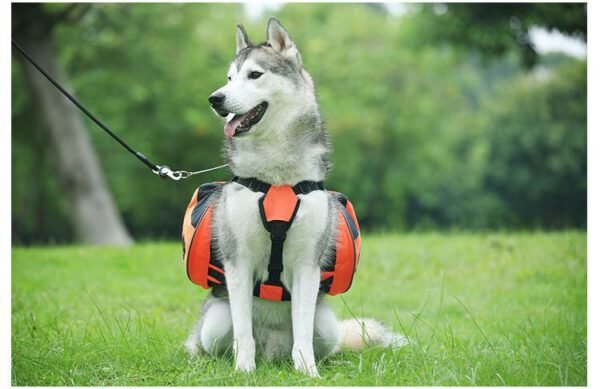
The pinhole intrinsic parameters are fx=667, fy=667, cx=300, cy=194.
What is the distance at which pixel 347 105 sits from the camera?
83.2 feet

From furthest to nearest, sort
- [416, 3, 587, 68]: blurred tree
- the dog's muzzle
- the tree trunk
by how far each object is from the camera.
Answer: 1. the tree trunk
2. [416, 3, 587, 68]: blurred tree
3. the dog's muzzle

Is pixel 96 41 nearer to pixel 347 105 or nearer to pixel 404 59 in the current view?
pixel 347 105

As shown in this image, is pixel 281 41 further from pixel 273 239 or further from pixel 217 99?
pixel 273 239

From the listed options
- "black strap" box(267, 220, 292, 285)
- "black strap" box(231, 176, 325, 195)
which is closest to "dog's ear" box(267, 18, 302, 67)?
"black strap" box(231, 176, 325, 195)

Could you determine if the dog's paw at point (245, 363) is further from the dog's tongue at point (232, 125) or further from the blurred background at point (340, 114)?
the blurred background at point (340, 114)

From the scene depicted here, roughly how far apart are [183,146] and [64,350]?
19.1 metres

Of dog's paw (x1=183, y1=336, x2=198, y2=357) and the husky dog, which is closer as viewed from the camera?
the husky dog

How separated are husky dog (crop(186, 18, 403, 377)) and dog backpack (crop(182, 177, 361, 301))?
4 cm

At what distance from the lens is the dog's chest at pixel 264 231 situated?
12.2 ft

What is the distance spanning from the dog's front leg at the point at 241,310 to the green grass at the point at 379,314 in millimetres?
101

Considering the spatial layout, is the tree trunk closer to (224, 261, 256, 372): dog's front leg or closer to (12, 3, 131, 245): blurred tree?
(12, 3, 131, 245): blurred tree

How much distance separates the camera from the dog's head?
147 inches

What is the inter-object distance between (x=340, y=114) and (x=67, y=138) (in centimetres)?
1289

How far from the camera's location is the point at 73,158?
1369cm
